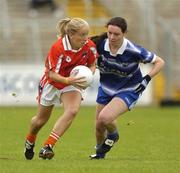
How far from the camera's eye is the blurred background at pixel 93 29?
25609 millimetres

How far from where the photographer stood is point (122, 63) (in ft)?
35.0

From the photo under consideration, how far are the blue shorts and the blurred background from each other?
44.1ft

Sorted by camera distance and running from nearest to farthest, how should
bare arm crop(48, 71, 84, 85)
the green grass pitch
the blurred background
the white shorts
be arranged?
the green grass pitch
bare arm crop(48, 71, 84, 85)
the white shorts
the blurred background

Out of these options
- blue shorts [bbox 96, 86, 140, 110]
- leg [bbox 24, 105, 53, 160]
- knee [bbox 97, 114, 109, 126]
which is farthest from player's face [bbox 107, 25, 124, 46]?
leg [bbox 24, 105, 53, 160]

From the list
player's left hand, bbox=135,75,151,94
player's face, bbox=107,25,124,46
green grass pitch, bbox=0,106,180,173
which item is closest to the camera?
green grass pitch, bbox=0,106,180,173

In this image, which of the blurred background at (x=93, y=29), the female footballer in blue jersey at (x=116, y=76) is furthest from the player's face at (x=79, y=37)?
the blurred background at (x=93, y=29)

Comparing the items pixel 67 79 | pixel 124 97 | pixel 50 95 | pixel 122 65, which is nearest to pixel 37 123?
pixel 50 95

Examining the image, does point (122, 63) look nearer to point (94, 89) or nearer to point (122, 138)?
point (122, 138)

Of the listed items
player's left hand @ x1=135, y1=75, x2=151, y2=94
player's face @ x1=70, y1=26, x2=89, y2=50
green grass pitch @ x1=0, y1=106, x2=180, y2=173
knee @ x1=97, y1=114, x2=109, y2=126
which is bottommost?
green grass pitch @ x1=0, y1=106, x2=180, y2=173

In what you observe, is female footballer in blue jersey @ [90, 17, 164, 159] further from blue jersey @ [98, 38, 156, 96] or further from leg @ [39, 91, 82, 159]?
A: leg @ [39, 91, 82, 159]

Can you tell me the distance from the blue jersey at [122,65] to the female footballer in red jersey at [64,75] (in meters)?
0.47

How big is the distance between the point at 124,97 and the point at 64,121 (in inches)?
44.9

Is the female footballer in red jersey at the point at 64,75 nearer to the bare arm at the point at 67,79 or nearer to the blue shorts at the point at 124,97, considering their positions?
the bare arm at the point at 67,79

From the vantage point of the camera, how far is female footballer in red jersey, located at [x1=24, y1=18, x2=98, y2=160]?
986cm
